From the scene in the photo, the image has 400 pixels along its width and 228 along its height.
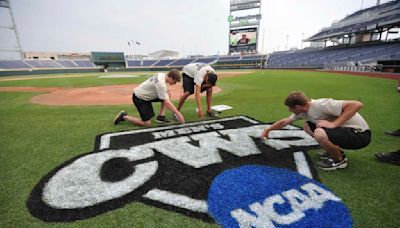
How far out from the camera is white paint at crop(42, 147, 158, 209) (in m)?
2.10

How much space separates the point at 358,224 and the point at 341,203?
0.85ft

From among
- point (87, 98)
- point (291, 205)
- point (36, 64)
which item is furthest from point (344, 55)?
point (36, 64)

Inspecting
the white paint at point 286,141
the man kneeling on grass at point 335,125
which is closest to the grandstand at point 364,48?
the white paint at point 286,141

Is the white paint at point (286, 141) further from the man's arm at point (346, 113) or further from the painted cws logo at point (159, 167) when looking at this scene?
the man's arm at point (346, 113)

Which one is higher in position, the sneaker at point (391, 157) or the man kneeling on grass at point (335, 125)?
the man kneeling on grass at point (335, 125)

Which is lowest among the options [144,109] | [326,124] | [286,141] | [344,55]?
[286,141]

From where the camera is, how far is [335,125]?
2564 mm

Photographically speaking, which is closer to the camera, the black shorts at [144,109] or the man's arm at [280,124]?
the man's arm at [280,124]

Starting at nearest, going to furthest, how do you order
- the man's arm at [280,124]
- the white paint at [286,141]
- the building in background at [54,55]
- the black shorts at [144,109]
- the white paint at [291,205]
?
the white paint at [291,205] < the man's arm at [280,124] < the white paint at [286,141] < the black shorts at [144,109] < the building in background at [54,55]

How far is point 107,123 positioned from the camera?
4.87 metres

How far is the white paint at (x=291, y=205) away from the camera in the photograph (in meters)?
1.78

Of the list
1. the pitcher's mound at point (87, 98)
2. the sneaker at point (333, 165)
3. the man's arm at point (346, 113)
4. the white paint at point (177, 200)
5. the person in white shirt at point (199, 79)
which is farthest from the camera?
the pitcher's mound at point (87, 98)

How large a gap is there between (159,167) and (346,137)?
2488 millimetres

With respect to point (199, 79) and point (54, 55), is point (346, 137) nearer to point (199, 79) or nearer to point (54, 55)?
point (199, 79)
